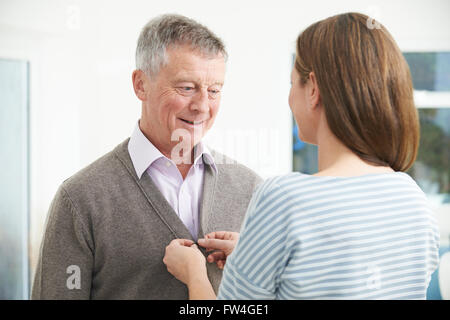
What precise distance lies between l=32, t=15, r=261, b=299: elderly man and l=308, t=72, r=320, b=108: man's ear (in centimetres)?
40

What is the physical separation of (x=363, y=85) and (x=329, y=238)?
0.26 meters

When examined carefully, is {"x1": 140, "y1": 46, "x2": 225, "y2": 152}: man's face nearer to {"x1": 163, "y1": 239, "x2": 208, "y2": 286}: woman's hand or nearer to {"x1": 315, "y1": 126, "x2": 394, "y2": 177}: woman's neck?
{"x1": 163, "y1": 239, "x2": 208, "y2": 286}: woman's hand

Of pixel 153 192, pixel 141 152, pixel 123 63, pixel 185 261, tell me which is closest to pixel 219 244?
pixel 185 261

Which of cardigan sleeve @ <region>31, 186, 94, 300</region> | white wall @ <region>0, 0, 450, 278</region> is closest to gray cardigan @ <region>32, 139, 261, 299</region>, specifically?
cardigan sleeve @ <region>31, 186, 94, 300</region>

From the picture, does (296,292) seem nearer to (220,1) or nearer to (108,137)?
(108,137)

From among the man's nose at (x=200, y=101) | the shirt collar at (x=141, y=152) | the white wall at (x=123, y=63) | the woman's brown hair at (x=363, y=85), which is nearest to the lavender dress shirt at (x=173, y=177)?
the shirt collar at (x=141, y=152)

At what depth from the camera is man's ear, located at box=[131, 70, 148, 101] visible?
3.61ft

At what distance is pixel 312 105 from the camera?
714mm

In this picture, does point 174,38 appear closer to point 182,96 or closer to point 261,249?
point 182,96

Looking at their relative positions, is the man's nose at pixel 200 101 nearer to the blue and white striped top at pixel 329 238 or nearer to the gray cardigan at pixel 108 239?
the gray cardigan at pixel 108 239

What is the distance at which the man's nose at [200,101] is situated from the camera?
1.07m

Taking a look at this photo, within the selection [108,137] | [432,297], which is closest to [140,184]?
[108,137]

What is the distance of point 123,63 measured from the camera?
2.27 metres

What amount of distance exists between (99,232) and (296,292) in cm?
53
